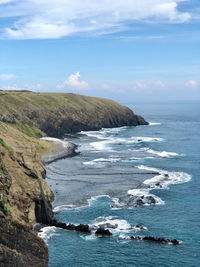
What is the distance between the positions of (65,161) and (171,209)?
57023 millimetres

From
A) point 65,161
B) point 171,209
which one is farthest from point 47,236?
point 65,161

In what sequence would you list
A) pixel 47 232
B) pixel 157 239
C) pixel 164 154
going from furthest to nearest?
pixel 164 154
pixel 47 232
pixel 157 239

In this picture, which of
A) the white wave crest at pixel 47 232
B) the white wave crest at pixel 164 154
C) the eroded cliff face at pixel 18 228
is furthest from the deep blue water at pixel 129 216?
the eroded cliff face at pixel 18 228

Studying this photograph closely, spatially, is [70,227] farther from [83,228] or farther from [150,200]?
[150,200]

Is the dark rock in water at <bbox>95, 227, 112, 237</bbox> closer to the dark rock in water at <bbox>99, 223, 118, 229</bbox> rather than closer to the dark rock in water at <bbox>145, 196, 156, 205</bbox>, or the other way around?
the dark rock in water at <bbox>99, 223, 118, 229</bbox>

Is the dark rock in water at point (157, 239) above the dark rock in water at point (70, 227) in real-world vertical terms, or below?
below

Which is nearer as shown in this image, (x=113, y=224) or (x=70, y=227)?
(x=70, y=227)

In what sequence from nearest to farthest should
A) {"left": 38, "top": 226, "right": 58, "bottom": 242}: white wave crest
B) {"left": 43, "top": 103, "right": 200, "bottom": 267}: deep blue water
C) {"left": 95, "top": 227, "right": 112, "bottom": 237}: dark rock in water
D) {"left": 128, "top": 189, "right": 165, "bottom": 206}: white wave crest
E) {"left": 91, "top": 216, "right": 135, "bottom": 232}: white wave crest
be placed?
1. {"left": 43, "top": 103, "right": 200, "bottom": 267}: deep blue water
2. {"left": 38, "top": 226, "right": 58, "bottom": 242}: white wave crest
3. {"left": 95, "top": 227, "right": 112, "bottom": 237}: dark rock in water
4. {"left": 91, "top": 216, "right": 135, "bottom": 232}: white wave crest
5. {"left": 128, "top": 189, "right": 165, "bottom": 206}: white wave crest

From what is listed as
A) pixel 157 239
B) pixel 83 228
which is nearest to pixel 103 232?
pixel 83 228

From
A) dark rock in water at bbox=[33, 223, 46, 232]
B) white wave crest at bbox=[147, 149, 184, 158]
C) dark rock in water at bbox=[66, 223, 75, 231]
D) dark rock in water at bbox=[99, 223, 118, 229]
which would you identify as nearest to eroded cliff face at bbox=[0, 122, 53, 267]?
dark rock in water at bbox=[33, 223, 46, 232]

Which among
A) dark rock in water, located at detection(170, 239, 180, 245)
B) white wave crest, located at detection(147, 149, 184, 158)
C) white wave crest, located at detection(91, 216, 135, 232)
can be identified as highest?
white wave crest, located at detection(147, 149, 184, 158)

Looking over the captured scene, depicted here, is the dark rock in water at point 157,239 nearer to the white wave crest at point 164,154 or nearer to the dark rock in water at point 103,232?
the dark rock in water at point 103,232

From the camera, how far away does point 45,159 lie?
118562 mm

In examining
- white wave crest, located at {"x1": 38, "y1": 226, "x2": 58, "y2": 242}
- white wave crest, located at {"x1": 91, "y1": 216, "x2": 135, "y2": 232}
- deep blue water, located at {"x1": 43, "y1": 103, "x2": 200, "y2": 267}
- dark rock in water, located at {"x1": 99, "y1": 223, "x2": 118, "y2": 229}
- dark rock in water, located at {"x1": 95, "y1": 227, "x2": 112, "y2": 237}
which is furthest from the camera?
dark rock in water, located at {"x1": 99, "y1": 223, "x2": 118, "y2": 229}
